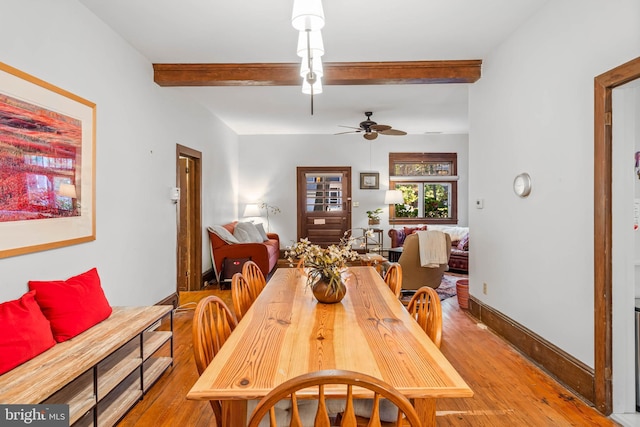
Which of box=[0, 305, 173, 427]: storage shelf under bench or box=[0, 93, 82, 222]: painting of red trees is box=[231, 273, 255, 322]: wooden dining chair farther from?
box=[0, 93, 82, 222]: painting of red trees

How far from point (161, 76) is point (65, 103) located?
5.15 ft

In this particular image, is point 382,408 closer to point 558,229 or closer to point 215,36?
point 558,229

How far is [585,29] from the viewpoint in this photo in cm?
230

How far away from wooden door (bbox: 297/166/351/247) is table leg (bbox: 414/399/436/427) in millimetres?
6658

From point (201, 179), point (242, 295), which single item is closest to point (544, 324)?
point (242, 295)

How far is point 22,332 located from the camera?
180 cm

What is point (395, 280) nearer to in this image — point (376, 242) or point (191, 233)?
point (191, 233)

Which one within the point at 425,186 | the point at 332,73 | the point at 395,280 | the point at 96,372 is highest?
the point at 332,73

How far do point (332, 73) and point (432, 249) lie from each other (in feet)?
7.94

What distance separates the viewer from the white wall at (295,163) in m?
7.90

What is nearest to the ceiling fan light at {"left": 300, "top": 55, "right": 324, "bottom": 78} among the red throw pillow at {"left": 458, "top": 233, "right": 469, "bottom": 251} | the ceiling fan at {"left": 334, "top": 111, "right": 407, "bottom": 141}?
the ceiling fan at {"left": 334, "top": 111, "right": 407, "bottom": 141}

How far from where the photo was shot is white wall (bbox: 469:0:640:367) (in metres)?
2.28

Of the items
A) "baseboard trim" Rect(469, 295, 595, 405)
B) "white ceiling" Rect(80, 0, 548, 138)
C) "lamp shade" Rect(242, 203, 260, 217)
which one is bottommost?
"baseboard trim" Rect(469, 295, 595, 405)

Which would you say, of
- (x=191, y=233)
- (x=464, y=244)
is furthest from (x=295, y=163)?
(x=464, y=244)
